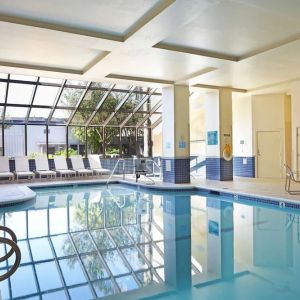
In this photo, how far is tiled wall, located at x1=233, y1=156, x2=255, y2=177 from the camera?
38.8 ft

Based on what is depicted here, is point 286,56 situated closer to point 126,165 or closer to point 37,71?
point 37,71

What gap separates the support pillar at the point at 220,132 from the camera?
1052 centimetres

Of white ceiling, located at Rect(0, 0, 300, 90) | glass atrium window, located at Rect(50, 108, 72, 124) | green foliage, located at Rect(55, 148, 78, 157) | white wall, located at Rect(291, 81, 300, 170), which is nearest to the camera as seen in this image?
white ceiling, located at Rect(0, 0, 300, 90)

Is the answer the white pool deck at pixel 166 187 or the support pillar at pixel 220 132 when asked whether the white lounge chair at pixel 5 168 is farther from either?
the support pillar at pixel 220 132

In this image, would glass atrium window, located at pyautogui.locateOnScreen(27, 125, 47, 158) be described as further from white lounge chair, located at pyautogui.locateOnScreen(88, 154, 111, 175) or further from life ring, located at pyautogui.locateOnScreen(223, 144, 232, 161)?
life ring, located at pyautogui.locateOnScreen(223, 144, 232, 161)

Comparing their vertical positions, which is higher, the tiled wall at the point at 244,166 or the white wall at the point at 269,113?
the white wall at the point at 269,113

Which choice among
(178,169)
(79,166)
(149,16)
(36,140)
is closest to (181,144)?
(178,169)

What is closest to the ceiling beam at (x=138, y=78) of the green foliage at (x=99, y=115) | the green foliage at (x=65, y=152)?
the green foliage at (x=99, y=115)

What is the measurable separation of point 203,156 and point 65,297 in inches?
407

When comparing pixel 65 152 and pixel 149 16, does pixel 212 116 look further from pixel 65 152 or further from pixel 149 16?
pixel 149 16

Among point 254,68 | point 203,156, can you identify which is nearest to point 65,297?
point 254,68

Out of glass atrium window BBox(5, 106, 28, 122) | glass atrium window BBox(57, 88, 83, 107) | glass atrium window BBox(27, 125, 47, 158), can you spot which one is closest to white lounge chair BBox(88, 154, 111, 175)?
glass atrium window BBox(27, 125, 47, 158)

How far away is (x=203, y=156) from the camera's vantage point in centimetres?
1273

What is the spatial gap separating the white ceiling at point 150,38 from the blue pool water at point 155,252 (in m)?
3.09
